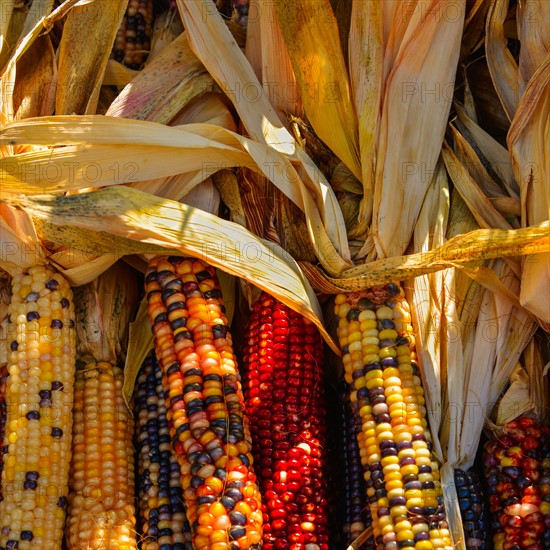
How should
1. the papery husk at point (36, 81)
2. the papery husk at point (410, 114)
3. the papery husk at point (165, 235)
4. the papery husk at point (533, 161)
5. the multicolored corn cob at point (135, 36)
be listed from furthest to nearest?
1. the multicolored corn cob at point (135, 36)
2. the papery husk at point (36, 81)
3. the papery husk at point (410, 114)
4. the papery husk at point (533, 161)
5. the papery husk at point (165, 235)

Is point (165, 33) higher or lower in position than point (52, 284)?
higher

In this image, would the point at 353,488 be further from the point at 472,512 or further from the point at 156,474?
the point at 156,474

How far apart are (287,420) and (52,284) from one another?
3.55ft

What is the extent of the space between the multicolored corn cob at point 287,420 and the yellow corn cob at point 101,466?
0.55 meters

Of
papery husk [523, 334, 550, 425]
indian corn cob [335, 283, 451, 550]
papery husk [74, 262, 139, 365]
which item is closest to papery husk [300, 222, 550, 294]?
indian corn cob [335, 283, 451, 550]

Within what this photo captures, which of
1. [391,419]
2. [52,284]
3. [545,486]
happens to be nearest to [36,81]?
[52,284]

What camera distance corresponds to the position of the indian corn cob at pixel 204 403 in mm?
3090

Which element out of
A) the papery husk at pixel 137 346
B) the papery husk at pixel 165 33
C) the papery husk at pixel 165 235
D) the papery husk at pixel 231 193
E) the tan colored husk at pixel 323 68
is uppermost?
the papery husk at pixel 165 33

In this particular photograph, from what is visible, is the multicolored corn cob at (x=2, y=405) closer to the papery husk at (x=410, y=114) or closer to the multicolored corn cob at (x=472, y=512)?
the papery husk at (x=410, y=114)

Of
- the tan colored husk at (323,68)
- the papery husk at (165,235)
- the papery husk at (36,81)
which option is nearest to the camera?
the papery husk at (165,235)

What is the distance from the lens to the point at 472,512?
323 cm

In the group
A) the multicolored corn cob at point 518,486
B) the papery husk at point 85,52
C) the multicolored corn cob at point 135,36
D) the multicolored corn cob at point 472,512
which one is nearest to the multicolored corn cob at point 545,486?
the multicolored corn cob at point 518,486

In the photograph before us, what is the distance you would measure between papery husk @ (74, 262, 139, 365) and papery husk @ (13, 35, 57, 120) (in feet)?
2.49

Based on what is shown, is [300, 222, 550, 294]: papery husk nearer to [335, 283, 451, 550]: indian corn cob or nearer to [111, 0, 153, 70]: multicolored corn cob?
[335, 283, 451, 550]: indian corn cob
